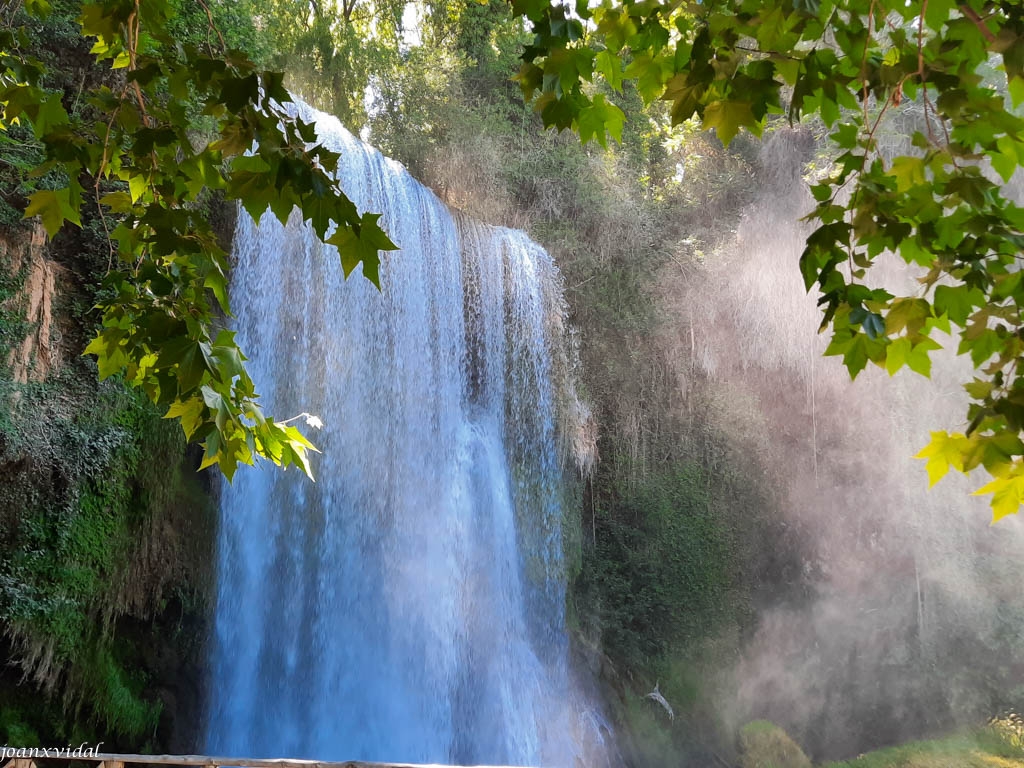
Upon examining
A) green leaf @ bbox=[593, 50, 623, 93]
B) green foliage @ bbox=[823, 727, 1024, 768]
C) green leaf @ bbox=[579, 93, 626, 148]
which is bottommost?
green foliage @ bbox=[823, 727, 1024, 768]

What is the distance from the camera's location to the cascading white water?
752 centimetres

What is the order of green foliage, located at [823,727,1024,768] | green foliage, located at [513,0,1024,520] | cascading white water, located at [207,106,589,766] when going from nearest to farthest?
1. green foliage, located at [513,0,1024,520]
2. cascading white water, located at [207,106,589,766]
3. green foliage, located at [823,727,1024,768]

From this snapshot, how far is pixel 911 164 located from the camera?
1166 millimetres

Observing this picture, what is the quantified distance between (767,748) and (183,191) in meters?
10.7

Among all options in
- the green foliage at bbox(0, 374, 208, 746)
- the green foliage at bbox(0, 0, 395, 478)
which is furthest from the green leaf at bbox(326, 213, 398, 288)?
the green foliage at bbox(0, 374, 208, 746)

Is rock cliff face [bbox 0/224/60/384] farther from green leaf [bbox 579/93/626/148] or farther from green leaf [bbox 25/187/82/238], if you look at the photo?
green leaf [bbox 579/93/626/148]

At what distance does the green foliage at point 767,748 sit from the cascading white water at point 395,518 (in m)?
2.55

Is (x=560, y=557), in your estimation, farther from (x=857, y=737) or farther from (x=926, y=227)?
(x=926, y=227)

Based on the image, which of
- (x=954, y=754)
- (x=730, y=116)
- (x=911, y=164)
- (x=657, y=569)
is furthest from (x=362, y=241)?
(x=954, y=754)

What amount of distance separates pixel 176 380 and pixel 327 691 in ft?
22.8

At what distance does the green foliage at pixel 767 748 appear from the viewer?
10.1 m

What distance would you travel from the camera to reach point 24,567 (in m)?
5.83

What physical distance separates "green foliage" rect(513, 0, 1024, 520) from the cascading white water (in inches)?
280

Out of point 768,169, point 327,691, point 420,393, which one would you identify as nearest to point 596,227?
point 768,169
